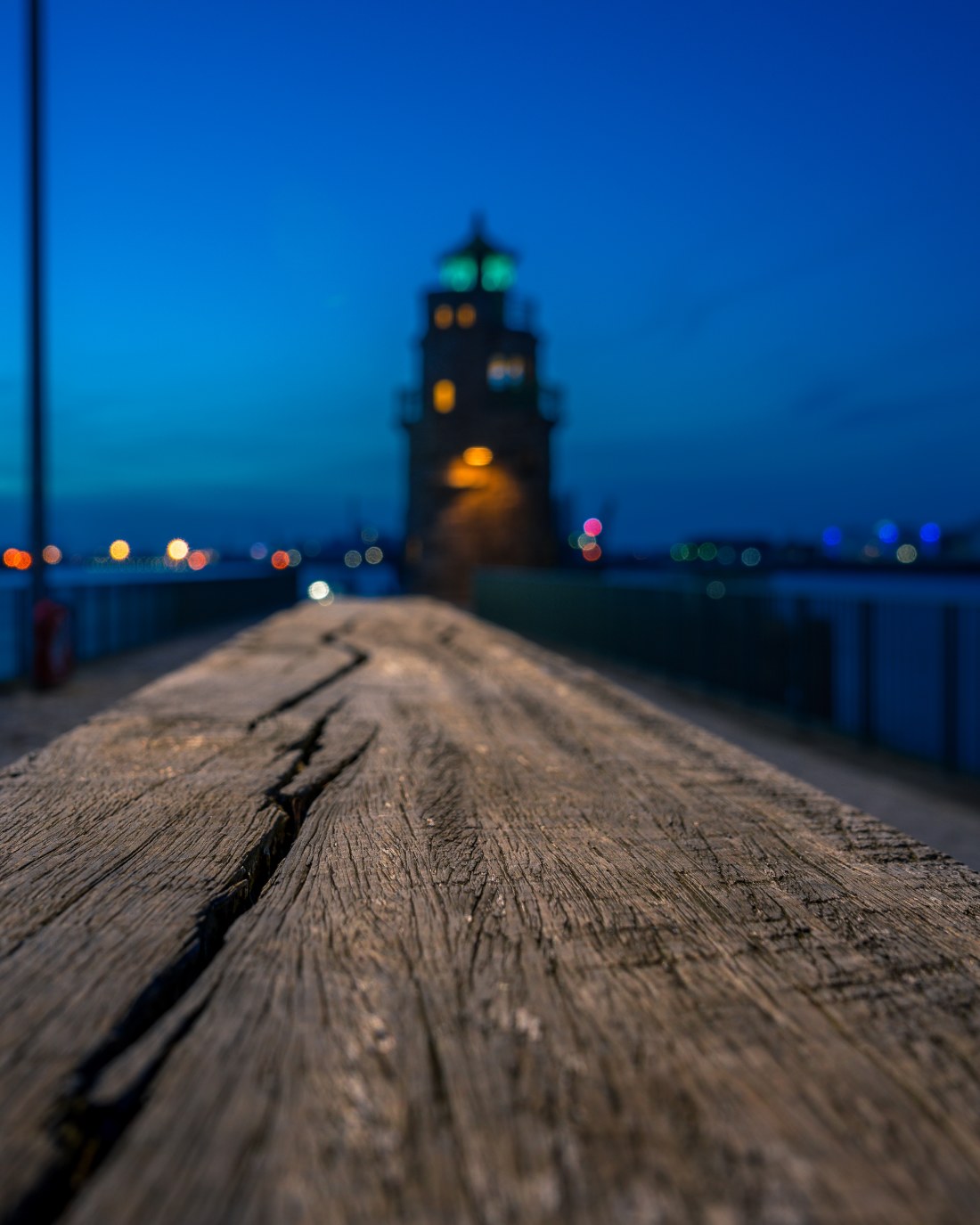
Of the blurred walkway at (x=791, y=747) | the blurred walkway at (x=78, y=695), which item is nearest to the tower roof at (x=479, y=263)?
the blurred walkway at (x=78, y=695)

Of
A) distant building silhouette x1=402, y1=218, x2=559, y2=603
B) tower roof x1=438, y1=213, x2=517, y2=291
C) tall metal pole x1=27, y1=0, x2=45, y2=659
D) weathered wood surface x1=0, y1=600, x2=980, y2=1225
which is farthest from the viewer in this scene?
tower roof x1=438, y1=213, x2=517, y2=291

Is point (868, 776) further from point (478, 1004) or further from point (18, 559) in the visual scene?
point (18, 559)

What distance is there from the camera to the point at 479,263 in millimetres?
41875

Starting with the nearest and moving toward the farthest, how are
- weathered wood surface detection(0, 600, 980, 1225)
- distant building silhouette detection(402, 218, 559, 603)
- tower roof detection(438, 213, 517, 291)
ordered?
1. weathered wood surface detection(0, 600, 980, 1225)
2. distant building silhouette detection(402, 218, 559, 603)
3. tower roof detection(438, 213, 517, 291)

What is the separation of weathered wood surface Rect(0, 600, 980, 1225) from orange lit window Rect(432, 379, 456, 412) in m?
37.7

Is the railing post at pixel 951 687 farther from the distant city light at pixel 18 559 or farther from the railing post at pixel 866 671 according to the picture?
the distant city light at pixel 18 559

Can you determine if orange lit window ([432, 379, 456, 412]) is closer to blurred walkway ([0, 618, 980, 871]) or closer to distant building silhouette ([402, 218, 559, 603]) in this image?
distant building silhouette ([402, 218, 559, 603])

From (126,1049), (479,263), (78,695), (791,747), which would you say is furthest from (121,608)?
(479,263)

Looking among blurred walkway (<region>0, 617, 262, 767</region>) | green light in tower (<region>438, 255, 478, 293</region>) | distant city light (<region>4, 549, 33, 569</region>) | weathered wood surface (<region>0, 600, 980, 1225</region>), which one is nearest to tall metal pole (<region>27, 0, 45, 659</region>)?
distant city light (<region>4, 549, 33, 569</region>)

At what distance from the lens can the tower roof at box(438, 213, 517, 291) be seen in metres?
41.9

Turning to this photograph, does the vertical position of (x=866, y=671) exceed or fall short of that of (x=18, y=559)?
it falls short

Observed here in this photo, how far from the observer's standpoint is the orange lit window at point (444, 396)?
38.1 m

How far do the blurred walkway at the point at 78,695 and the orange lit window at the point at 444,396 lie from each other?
2418cm

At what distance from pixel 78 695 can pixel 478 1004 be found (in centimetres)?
1069
